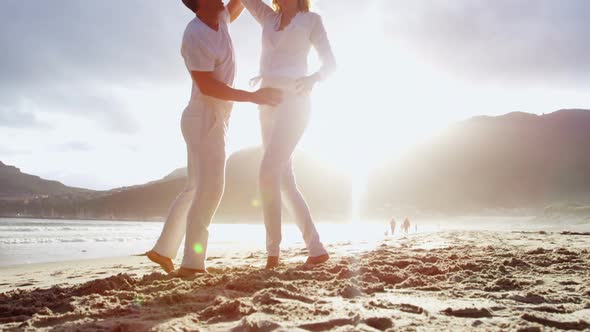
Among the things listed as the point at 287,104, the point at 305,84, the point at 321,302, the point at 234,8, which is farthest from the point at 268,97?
the point at 321,302

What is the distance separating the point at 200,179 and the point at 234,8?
1.92 metres

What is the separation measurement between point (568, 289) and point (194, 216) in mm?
2730

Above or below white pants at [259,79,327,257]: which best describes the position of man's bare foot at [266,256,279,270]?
below

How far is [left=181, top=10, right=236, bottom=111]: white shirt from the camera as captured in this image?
3510mm

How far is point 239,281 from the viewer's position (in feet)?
9.36

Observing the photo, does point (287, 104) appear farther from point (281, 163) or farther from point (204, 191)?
point (204, 191)

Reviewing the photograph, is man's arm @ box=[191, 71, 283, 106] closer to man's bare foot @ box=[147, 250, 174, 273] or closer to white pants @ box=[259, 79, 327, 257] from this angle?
white pants @ box=[259, 79, 327, 257]

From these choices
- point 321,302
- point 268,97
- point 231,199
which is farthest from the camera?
point 231,199

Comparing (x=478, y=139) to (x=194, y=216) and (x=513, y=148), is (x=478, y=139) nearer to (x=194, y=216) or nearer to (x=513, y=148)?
(x=513, y=148)

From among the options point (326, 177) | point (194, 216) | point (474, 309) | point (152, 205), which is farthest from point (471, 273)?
point (152, 205)

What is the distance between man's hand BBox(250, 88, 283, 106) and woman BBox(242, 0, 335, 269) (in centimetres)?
5

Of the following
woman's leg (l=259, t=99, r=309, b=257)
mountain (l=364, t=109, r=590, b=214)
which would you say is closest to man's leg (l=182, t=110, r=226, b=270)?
woman's leg (l=259, t=99, r=309, b=257)

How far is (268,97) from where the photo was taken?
3730mm

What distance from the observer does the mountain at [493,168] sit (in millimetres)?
90250
